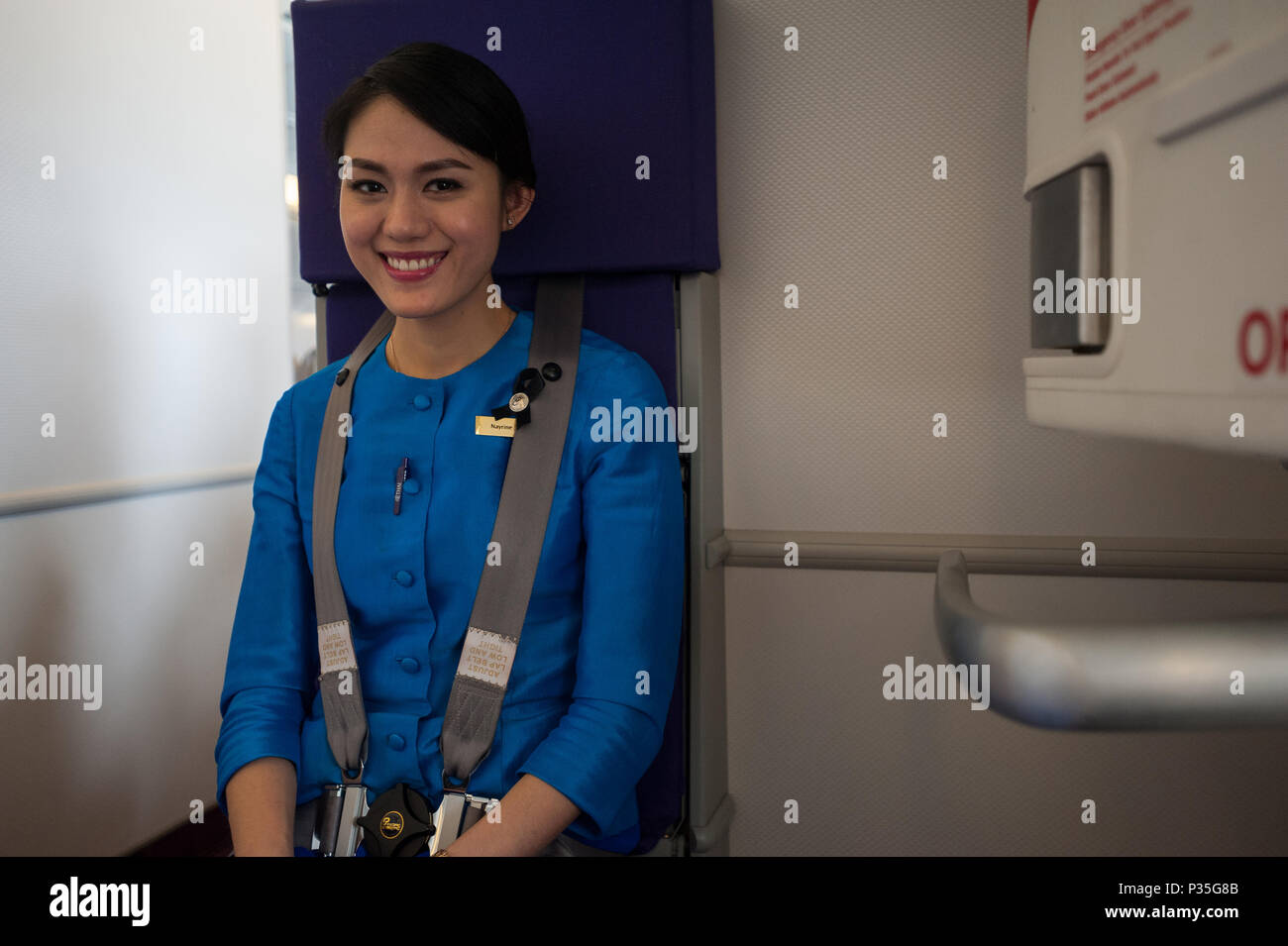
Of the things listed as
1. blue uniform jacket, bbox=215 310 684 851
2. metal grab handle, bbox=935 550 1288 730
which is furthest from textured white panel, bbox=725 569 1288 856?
metal grab handle, bbox=935 550 1288 730

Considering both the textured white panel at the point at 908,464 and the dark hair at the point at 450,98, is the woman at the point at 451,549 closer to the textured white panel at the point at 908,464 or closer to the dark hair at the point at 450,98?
the dark hair at the point at 450,98

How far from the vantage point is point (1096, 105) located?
0.47 metres

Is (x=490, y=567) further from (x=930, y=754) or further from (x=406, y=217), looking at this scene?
(x=930, y=754)

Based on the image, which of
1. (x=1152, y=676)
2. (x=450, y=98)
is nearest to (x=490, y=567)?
(x=450, y=98)

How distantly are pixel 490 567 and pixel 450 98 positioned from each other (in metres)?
0.52

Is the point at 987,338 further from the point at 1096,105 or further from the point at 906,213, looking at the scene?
the point at 1096,105

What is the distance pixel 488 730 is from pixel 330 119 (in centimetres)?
73

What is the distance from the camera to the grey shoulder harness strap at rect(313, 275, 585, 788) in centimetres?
102

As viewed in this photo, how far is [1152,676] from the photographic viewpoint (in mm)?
335

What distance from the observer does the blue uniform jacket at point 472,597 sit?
1029 mm

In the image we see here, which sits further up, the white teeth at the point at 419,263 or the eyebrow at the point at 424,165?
the eyebrow at the point at 424,165

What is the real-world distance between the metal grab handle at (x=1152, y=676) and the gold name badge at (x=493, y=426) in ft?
2.64

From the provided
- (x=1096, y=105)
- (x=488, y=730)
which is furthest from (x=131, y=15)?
(x=1096, y=105)

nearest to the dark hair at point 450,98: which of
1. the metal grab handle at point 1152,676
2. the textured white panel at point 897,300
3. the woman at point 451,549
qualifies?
the woman at point 451,549
